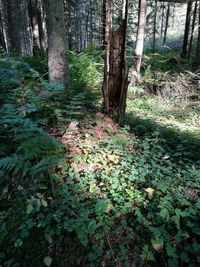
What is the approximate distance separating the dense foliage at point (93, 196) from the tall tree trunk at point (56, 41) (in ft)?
3.28

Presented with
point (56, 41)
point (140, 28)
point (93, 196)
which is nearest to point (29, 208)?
point (93, 196)

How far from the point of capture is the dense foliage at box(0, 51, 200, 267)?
271 centimetres

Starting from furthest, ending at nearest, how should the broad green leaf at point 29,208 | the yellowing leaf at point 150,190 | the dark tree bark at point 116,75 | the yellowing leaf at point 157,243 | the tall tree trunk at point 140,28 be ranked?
the tall tree trunk at point 140,28 < the dark tree bark at point 116,75 < the yellowing leaf at point 150,190 < the broad green leaf at point 29,208 < the yellowing leaf at point 157,243

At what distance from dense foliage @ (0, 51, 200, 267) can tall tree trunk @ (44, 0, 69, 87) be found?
39.4 inches

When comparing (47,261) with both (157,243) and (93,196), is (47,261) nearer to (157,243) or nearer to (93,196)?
(93,196)

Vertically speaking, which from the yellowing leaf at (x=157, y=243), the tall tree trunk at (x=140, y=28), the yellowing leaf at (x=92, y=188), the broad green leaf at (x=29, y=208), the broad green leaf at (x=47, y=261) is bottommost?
the broad green leaf at (x=47, y=261)

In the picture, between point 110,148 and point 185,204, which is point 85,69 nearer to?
point 110,148

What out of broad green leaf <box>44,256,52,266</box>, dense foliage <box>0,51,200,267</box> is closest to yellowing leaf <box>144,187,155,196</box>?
dense foliage <box>0,51,200,267</box>

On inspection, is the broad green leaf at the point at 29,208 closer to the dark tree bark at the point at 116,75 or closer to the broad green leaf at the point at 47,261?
the broad green leaf at the point at 47,261

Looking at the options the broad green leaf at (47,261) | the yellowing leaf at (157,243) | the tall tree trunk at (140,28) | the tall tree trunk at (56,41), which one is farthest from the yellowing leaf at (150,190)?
the tall tree trunk at (140,28)

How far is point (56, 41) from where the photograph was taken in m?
5.03

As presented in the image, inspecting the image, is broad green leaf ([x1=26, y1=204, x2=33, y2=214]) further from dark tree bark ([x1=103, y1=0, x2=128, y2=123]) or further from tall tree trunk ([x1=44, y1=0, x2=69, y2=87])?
tall tree trunk ([x1=44, y1=0, x2=69, y2=87])

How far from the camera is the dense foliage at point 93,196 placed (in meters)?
2.71

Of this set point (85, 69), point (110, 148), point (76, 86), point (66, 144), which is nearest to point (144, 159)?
point (110, 148)
